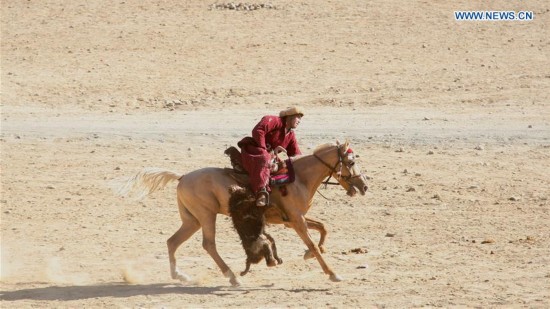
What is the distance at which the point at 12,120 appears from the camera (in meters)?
21.3

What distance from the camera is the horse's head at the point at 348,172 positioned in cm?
1134

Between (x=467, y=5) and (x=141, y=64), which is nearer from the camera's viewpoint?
(x=141, y=64)

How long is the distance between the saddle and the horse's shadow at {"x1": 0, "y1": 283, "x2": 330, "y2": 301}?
1.08 meters

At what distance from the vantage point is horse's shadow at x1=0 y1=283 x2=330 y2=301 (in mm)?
11031

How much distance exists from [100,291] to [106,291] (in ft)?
0.21

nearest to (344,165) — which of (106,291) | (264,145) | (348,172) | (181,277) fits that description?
(348,172)

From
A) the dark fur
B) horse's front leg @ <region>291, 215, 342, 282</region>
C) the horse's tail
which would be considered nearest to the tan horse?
horse's front leg @ <region>291, 215, 342, 282</region>

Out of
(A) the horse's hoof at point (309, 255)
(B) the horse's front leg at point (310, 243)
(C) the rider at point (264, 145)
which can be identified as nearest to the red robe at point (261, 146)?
(C) the rider at point (264, 145)

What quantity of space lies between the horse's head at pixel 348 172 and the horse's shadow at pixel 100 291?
1.64 m

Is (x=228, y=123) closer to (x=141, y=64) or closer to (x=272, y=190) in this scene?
(x=141, y=64)

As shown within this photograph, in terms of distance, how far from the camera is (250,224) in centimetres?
1124

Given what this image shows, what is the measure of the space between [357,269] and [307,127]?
8418mm

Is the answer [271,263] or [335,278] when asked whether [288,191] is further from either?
[335,278]

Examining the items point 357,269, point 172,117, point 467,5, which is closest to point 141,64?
point 172,117
